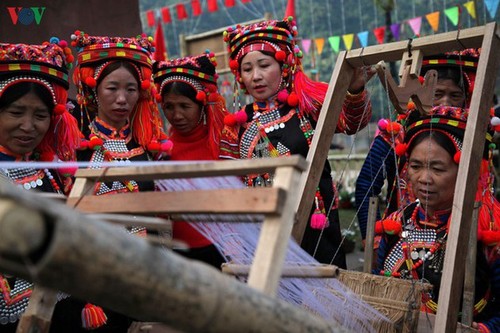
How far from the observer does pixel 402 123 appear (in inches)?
139

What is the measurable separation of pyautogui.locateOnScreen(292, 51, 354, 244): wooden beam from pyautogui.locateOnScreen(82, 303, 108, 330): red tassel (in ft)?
3.59

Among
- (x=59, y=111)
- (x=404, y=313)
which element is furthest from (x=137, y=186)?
(x=404, y=313)

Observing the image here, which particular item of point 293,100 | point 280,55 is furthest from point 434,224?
point 280,55

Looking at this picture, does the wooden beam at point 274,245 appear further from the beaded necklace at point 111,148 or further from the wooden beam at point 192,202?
the beaded necklace at point 111,148

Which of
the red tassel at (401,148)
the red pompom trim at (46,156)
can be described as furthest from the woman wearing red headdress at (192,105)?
the red tassel at (401,148)

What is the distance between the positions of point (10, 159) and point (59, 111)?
1.12 feet

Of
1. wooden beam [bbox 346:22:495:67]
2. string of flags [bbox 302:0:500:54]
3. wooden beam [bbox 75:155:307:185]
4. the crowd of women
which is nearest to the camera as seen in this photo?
wooden beam [bbox 75:155:307:185]

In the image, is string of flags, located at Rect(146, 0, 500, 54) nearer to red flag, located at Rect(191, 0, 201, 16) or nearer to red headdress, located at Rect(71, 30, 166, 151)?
red flag, located at Rect(191, 0, 201, 16)

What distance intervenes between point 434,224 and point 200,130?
179cm

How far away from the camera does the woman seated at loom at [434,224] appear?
286cm

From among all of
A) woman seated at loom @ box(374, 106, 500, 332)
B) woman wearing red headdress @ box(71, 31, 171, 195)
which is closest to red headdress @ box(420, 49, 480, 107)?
woman seated at loom @ box(374, 106, 500, 332)

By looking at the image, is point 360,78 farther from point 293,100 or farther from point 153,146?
point 153,146

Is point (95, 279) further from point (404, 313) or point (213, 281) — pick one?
point (404, 313)

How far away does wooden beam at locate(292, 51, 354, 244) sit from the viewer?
255cm
